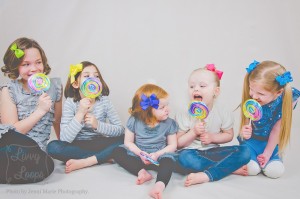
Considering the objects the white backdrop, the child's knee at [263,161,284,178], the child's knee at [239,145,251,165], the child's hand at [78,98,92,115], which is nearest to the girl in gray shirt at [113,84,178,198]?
the child's hand at [78,98,92,115]

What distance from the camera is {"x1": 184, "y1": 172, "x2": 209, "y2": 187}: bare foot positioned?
3000 mm

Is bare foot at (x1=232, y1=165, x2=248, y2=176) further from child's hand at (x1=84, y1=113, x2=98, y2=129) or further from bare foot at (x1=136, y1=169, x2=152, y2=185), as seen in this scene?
child's hand at (x1=84, y1=113, x2=98, y2=129)

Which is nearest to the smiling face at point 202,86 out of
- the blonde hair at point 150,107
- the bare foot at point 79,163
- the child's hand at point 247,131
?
the blonde hair at point 150,107

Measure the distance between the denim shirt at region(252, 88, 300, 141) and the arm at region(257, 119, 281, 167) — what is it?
0.11 ft

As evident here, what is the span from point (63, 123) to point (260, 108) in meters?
1.54

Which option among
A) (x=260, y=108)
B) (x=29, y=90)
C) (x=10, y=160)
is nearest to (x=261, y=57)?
(x=260, y=108)

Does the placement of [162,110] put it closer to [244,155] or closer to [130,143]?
[130,143]

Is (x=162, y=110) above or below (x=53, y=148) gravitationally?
Answer: above

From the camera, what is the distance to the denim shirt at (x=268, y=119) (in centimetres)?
321

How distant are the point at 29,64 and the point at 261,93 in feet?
5.94

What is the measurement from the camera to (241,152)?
10.3ft

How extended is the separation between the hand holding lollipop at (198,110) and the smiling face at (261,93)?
377mm

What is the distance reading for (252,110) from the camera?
3.15 metres

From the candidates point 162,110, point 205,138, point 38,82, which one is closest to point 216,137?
point 205,138
